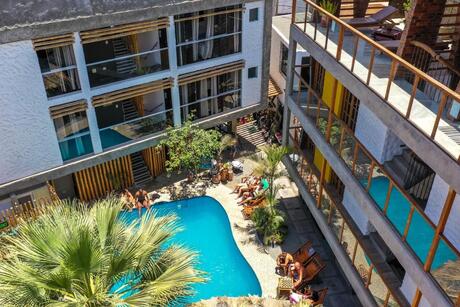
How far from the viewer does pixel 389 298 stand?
493 inches

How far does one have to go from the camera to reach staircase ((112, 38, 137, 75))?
19.5m

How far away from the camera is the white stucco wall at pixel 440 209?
958 cm

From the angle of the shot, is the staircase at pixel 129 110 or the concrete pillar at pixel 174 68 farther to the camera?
the staircase at pixel 129 110

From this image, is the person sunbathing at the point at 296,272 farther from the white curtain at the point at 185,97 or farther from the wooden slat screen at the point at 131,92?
the wooden slat screen at the point at 131,92

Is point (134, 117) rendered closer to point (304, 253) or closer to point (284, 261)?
point (284, 261)

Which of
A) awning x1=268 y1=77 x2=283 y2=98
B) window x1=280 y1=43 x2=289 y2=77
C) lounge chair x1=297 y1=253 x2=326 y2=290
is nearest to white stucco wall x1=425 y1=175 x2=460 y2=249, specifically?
lounge chair x1=297 y1=253 x2=326 y2=290

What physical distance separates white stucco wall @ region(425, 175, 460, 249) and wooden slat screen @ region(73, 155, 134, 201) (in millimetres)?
16177

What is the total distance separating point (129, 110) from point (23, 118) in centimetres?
527

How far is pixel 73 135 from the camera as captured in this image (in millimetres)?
19344

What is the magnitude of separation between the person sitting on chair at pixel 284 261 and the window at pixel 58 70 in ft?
38.0

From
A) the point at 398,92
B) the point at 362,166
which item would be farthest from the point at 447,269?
the point at 398,92

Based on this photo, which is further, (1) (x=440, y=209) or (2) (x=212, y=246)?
(2) (x=212, y=246)

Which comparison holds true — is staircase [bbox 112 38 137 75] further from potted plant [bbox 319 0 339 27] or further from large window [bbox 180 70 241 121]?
potted plant [bbox 319 0 339 27]

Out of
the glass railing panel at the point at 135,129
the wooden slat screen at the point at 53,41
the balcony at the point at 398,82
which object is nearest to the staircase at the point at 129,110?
the glass railing panel at the point at 135,129
